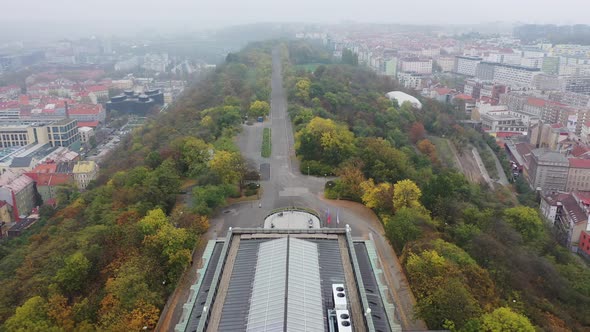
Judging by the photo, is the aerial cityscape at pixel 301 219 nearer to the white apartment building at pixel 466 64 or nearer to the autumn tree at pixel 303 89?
the autumn tree at pixel 303 89

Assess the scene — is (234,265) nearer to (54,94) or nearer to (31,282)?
(31,282)

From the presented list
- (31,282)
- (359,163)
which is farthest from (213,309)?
(359,163)

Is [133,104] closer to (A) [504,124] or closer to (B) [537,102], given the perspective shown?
(A) [504,124]

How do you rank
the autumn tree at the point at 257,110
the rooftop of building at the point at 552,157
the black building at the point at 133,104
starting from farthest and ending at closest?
the black building at the point at 133,104, the autumn tree at the point at 257,110, the rooftop of building at the point at 552,157

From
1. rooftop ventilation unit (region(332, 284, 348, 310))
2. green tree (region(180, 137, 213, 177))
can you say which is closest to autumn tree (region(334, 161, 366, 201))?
green tree (region(180, 137, 213, 177))

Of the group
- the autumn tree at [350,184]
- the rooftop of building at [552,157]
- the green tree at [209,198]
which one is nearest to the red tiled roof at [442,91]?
the rooftop of building at [552,157]

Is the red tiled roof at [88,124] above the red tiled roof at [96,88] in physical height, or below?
below
